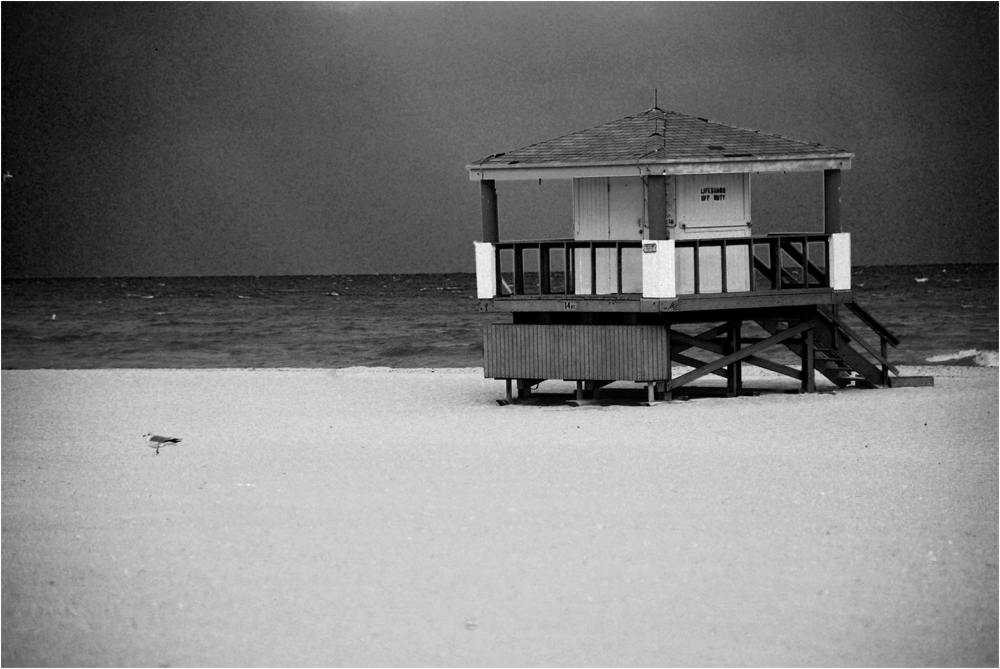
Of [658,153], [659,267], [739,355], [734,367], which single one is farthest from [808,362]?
[658,153]

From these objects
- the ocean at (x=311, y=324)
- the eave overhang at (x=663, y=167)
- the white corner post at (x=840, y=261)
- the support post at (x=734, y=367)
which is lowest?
the ocean at (x=311, y=324)

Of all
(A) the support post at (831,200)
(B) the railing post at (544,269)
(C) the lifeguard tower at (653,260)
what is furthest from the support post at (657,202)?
(A) the support post at (831,200)

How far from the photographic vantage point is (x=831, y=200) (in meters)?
18.1

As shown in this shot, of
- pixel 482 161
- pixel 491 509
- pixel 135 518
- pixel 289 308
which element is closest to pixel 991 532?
pixel 491 509

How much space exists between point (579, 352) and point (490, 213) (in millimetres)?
2413

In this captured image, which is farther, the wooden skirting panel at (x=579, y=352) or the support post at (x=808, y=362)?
the support post at (x=808, y=362)

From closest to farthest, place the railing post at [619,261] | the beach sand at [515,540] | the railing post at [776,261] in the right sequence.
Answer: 1. the beach sand at [515,540]
2. the railing post at [619,261]
3. the railing post at [776,261]

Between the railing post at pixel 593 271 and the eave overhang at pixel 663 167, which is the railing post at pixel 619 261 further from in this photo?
the eave overhang at pixel 663 167

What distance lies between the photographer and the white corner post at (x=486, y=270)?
59.4 ft

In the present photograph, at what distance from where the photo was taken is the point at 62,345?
1650 inches

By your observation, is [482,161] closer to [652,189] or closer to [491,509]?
[652,189]

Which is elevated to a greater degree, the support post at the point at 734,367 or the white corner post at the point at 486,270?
the white corner post at the point at 486,270

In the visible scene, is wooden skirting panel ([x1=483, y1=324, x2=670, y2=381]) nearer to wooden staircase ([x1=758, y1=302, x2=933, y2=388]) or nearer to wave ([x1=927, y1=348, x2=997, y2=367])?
wooden staircase ([x1=758, y1=302, x2=933, y2=388])

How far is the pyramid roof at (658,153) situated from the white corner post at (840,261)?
953 mm
